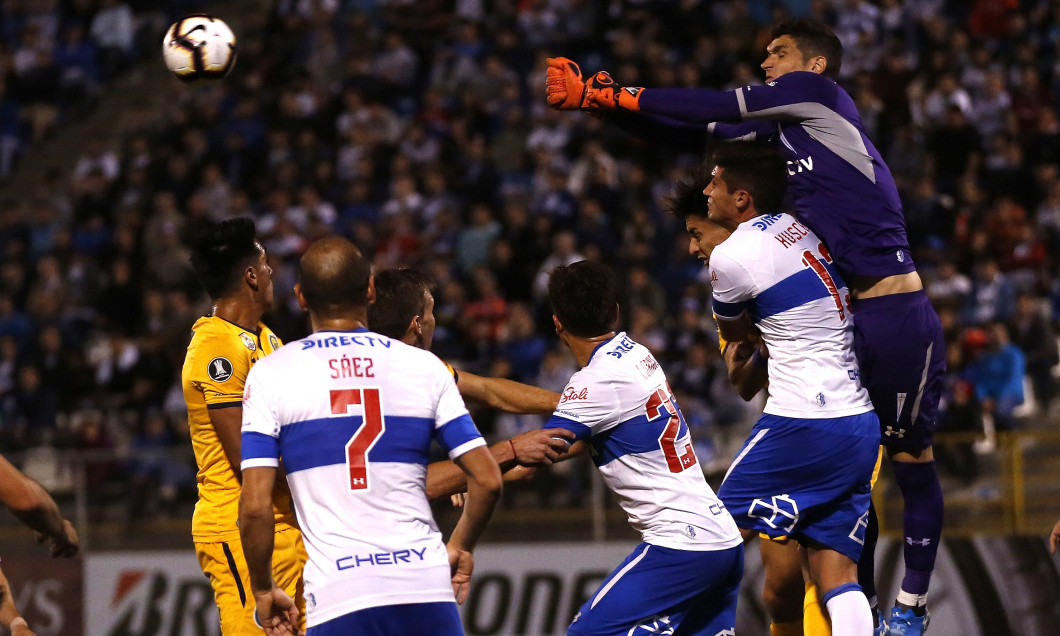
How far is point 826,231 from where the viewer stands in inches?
251

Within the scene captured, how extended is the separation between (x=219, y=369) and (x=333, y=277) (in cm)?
151

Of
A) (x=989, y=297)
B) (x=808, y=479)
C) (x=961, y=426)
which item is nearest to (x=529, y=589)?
(x=961, y=426)

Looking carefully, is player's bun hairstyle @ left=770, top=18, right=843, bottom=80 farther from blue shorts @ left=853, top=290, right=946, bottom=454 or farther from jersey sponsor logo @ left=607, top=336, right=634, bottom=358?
jersey sponsor logo @ left=607, top=336, right=634, bottom=358

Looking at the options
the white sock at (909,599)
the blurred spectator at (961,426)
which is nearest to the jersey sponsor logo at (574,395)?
the white sock at (909,599)

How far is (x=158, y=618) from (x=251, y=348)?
737 centimetres

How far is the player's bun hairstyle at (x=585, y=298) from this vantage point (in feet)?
19.9

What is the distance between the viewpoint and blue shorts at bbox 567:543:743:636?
235 inches

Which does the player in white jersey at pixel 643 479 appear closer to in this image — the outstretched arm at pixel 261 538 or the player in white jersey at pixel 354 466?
the player in white jersey at pixel 354 466

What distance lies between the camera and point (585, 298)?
19.9 feet

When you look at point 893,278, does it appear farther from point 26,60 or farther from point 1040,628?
point 26,60

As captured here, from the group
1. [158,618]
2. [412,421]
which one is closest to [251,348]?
[412,421]

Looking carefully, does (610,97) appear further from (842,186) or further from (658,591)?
(658,591)

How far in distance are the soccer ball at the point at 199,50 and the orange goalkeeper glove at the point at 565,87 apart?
144 inches

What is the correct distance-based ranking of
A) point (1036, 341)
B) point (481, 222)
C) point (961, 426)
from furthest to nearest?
point (481, 222) < point (1036, 341) < point (961, 426)
